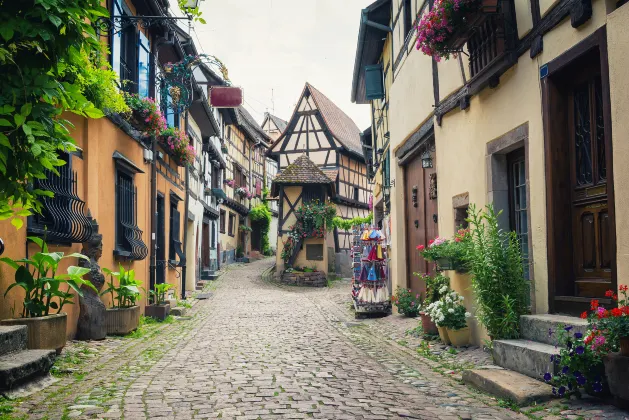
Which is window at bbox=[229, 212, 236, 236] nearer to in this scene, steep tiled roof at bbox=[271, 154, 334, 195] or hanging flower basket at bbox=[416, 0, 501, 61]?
steep tiled roof at bbox=[271, 154, 334, 195]

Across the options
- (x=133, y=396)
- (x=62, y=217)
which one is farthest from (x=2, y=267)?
(x=133, y=396)

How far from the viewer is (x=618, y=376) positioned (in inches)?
154

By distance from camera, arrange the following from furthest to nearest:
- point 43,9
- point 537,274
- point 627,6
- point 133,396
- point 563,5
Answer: point 537,274
point 563,5
point 133,396
point 627,6
point 43,9

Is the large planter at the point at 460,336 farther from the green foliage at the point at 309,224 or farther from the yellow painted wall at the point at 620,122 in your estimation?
the green foliage at the point at 309,224

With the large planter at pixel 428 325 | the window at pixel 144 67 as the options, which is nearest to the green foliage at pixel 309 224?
the window at pixel 144 67

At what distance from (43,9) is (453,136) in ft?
19.7

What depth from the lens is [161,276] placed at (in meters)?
14.2

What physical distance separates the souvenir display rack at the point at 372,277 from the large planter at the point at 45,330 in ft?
21.9

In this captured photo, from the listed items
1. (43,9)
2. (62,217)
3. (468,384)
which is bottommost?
(468,384)

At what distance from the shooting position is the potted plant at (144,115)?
10.6 meters

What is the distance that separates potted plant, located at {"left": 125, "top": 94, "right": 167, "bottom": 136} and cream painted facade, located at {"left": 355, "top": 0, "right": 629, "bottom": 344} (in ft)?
14.5

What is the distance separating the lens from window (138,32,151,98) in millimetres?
11703

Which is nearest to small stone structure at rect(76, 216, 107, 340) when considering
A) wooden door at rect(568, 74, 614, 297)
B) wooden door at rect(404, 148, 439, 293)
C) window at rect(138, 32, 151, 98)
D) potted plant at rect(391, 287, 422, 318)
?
window at rect(138, 32, 151, 98)

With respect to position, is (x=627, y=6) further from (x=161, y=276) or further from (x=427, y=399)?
(x=161, y=276)
